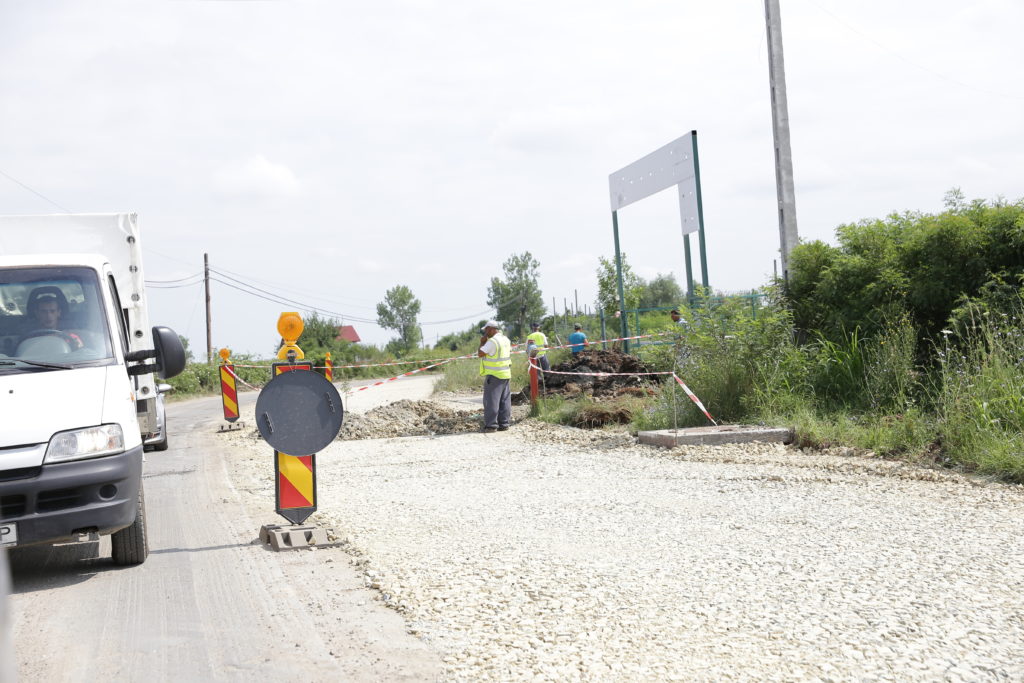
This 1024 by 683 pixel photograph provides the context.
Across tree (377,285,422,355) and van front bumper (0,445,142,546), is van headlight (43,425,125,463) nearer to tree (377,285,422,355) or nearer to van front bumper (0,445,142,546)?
van front bumper (0,445,142,546)

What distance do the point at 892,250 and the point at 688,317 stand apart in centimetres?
292

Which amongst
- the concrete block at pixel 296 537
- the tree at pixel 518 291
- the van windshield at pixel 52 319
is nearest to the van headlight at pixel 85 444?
the van windshield at pixel 52 319

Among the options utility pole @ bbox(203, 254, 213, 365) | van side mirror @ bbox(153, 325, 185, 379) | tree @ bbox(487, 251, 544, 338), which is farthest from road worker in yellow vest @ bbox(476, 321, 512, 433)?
tree @ bbox(487, 251, 544, 338)

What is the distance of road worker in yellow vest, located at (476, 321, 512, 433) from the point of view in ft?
47.6

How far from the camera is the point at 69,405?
561cm

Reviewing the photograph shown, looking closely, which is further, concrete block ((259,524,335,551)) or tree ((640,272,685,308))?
tree ((640,272,685,308))

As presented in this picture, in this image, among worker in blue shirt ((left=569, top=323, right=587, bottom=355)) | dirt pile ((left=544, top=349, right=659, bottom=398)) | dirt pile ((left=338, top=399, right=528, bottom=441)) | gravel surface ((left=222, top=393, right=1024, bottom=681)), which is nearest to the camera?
gravel surface ((left=222, top=393, right=1024, bottom=681))

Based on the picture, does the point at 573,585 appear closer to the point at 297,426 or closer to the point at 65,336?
the point at 297,426

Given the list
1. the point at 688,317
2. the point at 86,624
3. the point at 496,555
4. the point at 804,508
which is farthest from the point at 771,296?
the point at 86,624

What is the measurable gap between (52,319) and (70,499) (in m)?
1.59

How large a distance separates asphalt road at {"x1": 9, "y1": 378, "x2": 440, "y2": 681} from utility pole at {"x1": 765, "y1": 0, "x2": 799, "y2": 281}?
974 cm

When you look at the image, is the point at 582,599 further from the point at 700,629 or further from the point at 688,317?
the point at 688,317

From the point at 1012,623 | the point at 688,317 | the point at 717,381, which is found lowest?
the point at 1012,623

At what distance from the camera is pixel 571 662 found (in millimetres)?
4035
